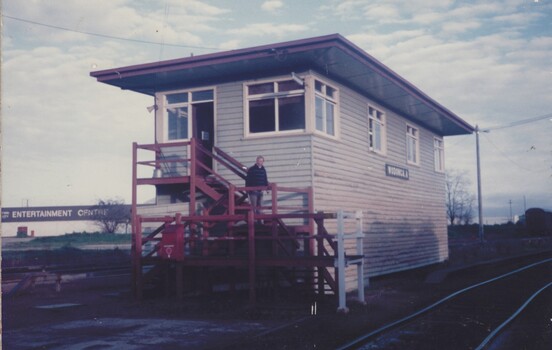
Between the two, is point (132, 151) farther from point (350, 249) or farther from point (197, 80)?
point (350, 249)

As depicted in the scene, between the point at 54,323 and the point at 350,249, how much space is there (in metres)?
8.42

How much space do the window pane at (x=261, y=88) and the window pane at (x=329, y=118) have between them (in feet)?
5.42

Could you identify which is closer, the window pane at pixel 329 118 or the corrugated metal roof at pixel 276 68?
the corrugated metal roof at pixel 276 68

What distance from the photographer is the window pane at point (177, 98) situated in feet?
52.2

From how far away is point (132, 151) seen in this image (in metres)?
13.7

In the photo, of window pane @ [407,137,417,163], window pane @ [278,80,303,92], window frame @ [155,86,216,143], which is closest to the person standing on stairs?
window pane @ [278,80,303,92]

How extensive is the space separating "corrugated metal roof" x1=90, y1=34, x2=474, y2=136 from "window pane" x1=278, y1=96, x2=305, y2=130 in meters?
0.79

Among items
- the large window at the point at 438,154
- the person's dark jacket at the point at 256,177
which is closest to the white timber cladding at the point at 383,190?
the large window at the point at 438,154

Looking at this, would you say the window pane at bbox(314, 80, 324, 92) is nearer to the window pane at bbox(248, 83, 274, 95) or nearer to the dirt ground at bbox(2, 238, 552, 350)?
the window pane at bbox(248, 83, 274, 95)

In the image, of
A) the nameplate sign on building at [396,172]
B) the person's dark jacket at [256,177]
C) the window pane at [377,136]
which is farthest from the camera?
the nameplate sign on building at [396,172]

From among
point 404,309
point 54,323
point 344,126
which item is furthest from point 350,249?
point 54,323

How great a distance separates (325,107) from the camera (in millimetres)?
14969

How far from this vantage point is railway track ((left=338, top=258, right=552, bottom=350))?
7.93 metres

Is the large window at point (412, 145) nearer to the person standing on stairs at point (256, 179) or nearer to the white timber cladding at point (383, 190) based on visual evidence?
the white timber cladding at point (383, 190)
